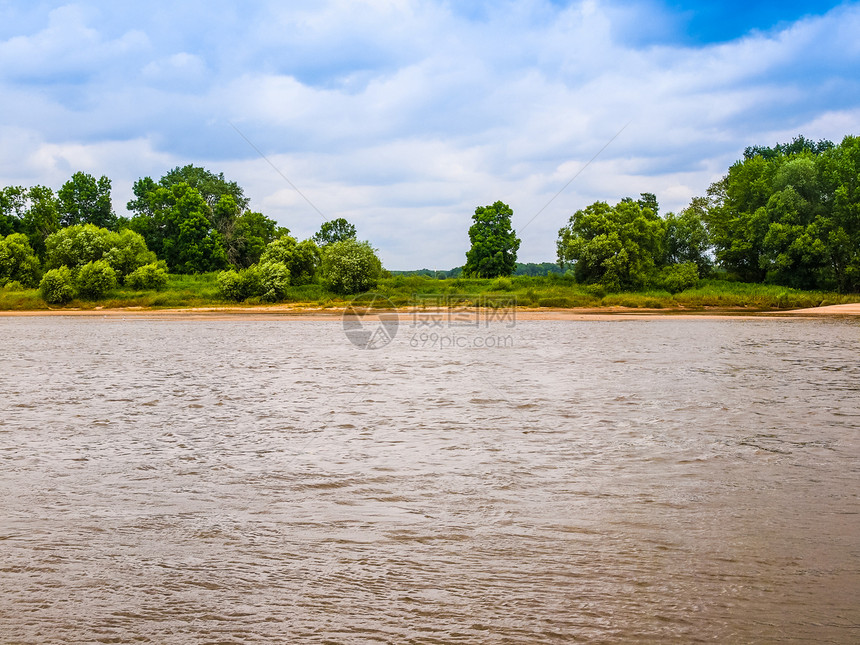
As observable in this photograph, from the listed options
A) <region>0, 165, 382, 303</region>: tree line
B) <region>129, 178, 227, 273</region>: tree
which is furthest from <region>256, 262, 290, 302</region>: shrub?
<region>129, 178, 227, 273</region>: tree

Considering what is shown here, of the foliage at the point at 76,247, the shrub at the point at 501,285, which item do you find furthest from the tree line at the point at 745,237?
the foliage at the point at 76,247

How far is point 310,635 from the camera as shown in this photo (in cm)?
532

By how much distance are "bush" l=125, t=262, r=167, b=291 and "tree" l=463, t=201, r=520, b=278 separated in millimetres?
34811

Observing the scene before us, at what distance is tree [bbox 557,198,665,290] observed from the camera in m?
69.4

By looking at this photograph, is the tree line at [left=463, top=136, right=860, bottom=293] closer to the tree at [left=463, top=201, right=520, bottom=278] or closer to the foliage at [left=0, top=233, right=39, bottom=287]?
the tree at [left=463, top=201, right=520, bottom=278]

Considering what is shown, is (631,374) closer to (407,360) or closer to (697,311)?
(407,360)

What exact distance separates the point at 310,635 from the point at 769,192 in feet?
258

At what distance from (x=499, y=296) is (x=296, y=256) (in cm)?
2229

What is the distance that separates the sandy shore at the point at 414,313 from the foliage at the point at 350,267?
6.18m

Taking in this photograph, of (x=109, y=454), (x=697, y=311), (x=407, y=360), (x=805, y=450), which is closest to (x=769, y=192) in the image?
(x=697, y=311)

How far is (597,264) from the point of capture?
7100 centimetres

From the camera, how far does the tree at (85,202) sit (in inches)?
3856

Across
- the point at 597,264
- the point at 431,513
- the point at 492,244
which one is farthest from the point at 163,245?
the point at 431,513

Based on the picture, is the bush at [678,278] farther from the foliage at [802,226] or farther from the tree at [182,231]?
the tree at [182,231]
